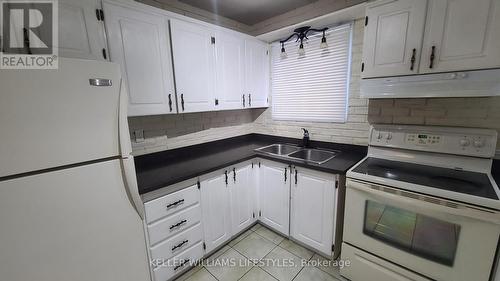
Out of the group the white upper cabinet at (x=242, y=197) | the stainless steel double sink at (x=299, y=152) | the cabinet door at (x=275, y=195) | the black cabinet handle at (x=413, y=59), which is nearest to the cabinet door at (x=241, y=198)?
the white upper cabinet at (x=242, y=197)

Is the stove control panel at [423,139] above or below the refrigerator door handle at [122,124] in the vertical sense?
below

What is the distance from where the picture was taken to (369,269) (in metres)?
1.48

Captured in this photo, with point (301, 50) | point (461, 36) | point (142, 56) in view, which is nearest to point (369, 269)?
point (461, 36)

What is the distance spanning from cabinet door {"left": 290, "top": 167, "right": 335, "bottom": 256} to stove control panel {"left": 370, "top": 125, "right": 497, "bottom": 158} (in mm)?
623

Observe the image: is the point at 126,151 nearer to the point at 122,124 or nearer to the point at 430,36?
the point at 122,124

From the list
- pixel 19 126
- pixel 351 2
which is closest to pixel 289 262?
pixel 19 126

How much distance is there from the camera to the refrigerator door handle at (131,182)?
112 centimetres

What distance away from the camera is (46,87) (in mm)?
863

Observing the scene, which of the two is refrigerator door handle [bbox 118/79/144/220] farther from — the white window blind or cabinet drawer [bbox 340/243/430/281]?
the white window blind

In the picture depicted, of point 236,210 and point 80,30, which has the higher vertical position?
point 80,30

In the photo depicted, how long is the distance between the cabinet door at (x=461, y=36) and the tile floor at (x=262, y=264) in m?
1.80

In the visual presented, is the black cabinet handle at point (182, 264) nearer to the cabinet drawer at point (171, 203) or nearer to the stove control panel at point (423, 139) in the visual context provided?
the cabinet drawer at point (171, 203)

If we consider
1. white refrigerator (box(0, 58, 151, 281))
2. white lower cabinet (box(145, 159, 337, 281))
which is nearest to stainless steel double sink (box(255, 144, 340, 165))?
white lower cabinet (box(145, 159, 337, 281))

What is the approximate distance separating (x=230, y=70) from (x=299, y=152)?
1235 millimetres
